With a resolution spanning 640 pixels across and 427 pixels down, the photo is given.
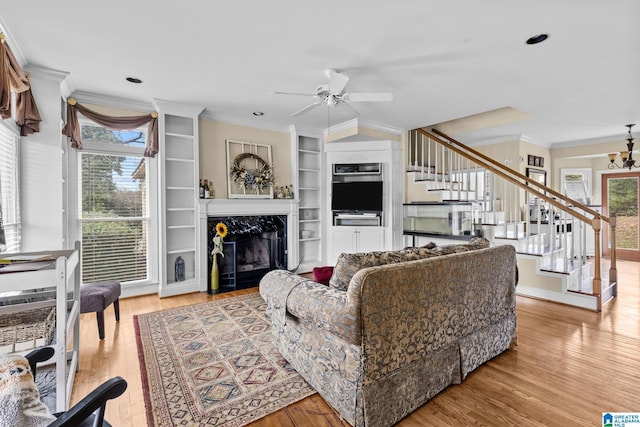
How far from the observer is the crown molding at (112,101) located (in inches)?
148

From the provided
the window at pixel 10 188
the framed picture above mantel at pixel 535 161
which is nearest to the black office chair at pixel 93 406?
the window at pixel 10 188

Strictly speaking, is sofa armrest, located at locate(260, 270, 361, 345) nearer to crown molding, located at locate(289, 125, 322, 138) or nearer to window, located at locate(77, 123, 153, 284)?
window, located at locate(77, 123, 153, 284)

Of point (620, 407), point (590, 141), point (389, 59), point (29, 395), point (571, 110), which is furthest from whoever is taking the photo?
point (590, 141)

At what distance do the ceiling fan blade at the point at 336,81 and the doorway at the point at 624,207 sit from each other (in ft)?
24.3

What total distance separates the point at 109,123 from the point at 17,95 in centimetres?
111

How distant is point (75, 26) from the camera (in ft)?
7.80

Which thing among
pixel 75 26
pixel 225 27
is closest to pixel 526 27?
pixel 225 27

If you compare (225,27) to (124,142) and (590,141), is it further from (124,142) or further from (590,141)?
(590,141)

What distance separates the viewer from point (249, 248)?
5000 millimetres

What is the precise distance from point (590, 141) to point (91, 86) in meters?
9.10

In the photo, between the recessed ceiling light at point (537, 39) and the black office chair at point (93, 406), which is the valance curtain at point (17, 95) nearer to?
the black office chair at point (93, 406)

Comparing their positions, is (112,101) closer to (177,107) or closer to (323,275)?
(177,107)

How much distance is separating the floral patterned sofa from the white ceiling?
5.70 feet

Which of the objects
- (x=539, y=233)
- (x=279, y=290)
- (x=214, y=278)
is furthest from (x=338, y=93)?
(x=539, y=233)
